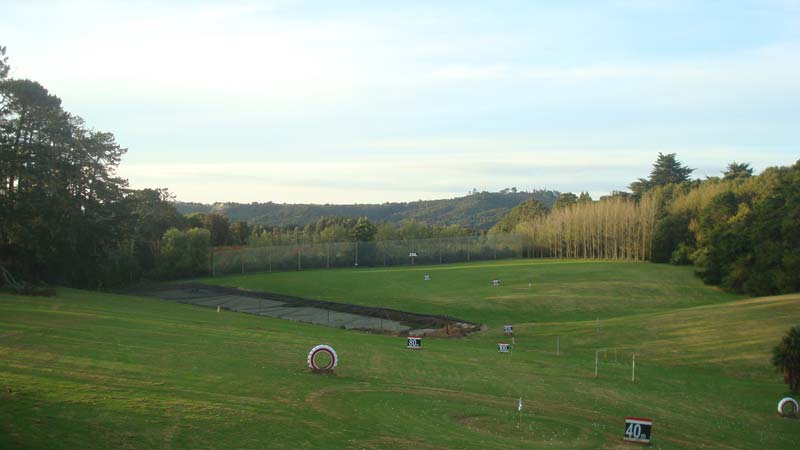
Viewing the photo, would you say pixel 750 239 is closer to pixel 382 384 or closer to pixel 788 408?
pixel 788 408

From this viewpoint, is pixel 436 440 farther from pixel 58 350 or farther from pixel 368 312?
pixel 368 312

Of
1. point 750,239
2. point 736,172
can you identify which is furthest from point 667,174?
point 750,239

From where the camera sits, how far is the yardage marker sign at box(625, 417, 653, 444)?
14.3m

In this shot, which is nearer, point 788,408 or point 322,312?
point 788,408

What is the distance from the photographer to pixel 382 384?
19375 mm

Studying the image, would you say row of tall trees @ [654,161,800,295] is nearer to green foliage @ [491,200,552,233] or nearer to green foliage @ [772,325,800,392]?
green foliage @ [772,325,800,392]

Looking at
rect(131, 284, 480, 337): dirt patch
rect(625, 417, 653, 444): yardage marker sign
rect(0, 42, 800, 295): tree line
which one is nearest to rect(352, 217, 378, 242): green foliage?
rect(0, 42, 800, 295): tree line

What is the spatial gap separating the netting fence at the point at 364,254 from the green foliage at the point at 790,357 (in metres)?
66.6

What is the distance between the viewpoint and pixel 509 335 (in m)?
38.8

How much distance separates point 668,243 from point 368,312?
47.2 meters

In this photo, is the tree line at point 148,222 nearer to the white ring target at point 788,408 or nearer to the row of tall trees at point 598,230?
the row of tall trees at point 598,230

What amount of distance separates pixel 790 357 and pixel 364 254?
240 ft

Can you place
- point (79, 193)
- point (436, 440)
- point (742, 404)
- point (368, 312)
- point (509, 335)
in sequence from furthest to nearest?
1. point (79, 193)
2. point (368, 312)
3. point (509, 335)
4. point (742, 404)
5. point (436, 440)

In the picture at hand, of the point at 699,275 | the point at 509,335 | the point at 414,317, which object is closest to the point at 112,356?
the point at 509,335
